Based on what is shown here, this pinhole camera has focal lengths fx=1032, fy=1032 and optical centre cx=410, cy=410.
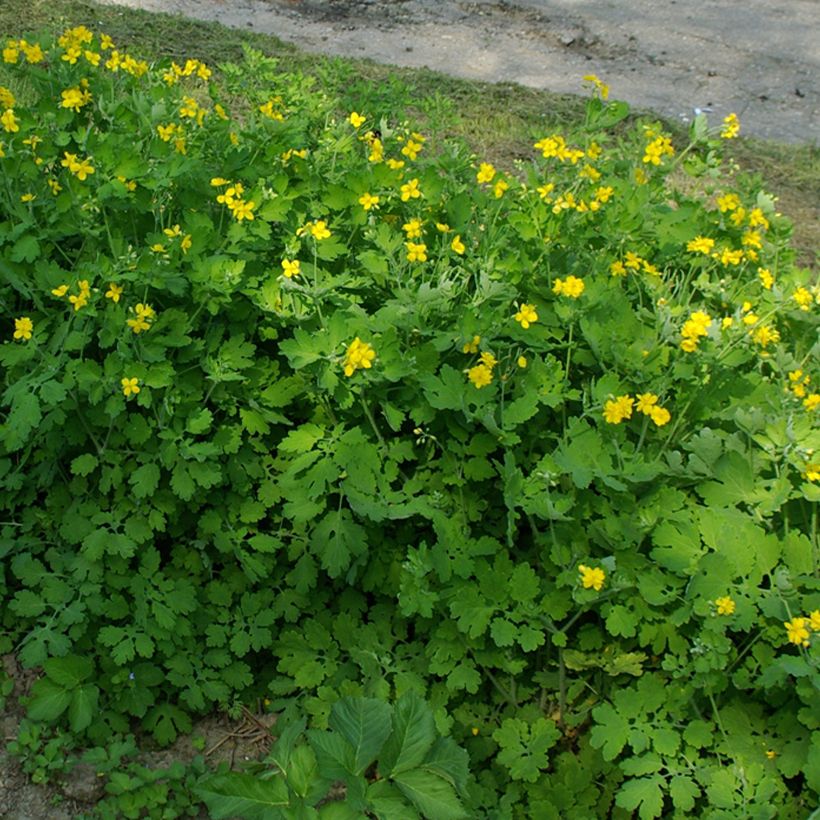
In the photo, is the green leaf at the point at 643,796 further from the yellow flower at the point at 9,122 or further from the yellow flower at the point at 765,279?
the yellow flower at the point at 9,122

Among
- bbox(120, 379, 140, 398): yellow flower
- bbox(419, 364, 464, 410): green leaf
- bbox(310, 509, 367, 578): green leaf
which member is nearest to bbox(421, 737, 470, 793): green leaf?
bbox(310, 509, 367, 578): green leaf

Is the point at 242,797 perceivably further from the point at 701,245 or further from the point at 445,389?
the point at 701,245

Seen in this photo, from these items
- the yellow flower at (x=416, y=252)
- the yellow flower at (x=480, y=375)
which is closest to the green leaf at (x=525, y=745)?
the yellow flower at (x=480, y=375)

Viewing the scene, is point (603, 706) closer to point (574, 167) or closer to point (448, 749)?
point (448, 749)

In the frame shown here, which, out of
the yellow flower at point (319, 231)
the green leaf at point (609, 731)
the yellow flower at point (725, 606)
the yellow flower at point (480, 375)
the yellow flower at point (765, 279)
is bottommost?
the green leaf at point (609, 731)

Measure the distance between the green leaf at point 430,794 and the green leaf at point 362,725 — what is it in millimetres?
77

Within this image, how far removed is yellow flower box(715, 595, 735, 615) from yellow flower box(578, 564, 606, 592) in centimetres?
29

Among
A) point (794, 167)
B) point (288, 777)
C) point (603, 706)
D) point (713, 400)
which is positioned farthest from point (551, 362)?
point (794, 167)

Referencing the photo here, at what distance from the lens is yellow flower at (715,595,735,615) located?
254 centimetres

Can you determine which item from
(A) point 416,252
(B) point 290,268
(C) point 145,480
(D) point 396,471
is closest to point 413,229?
(A) point 416,252

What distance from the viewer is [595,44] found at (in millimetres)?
7469

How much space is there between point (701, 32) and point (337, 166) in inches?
218

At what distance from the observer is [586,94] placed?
661cm

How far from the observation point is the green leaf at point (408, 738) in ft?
6.56
